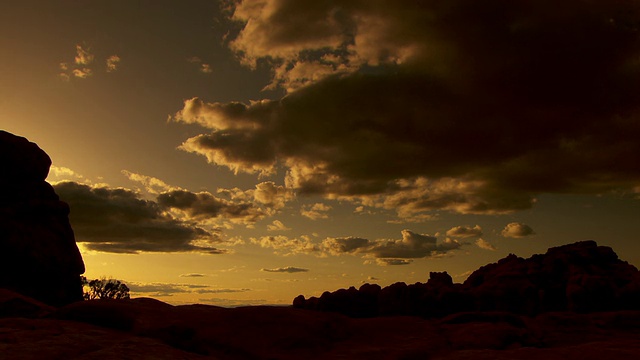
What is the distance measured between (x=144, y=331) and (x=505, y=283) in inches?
1479

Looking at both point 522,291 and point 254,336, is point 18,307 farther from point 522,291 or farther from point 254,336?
point 522,291

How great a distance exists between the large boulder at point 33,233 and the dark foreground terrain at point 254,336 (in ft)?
84.8

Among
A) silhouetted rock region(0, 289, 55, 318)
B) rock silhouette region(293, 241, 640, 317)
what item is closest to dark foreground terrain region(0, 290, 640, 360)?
silhouetted rock region(0, 289, 55, 318)

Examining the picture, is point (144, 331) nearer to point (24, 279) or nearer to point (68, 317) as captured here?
point (68, 317)

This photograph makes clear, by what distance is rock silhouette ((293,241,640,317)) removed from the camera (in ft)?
110

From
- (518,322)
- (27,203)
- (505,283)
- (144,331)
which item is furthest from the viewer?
(27,203)

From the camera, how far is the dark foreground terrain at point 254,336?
15.7 m

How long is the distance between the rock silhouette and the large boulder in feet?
95.8

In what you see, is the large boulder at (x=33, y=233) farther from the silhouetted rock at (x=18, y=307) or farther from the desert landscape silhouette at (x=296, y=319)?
the silhouetted rock at (x=18, y=307)

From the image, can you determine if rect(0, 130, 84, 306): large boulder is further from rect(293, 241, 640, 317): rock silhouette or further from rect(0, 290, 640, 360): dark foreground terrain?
rect(293, 241, 640, 317): rock silhouette

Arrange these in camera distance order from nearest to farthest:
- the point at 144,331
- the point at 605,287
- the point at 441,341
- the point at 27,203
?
the point at 144,331
the point at 441,341
the point at 605,287
the point at 27,203

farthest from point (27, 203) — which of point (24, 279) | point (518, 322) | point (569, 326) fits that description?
point (569, 326)

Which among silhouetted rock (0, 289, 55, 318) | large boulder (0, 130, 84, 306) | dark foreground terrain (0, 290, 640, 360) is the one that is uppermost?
large boulder (0, 130, 84, 306)

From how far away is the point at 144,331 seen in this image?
1922 cm
